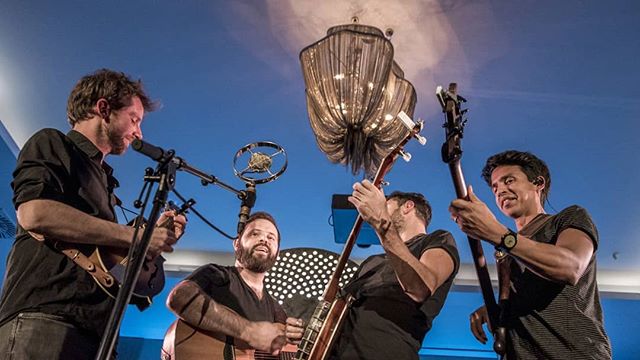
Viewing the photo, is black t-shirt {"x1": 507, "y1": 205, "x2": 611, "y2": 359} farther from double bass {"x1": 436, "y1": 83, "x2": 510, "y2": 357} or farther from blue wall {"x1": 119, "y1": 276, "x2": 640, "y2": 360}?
blue wall {"x1": 119, "y1": 276, "x2": 640, "y2": 360}

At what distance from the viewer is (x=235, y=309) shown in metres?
3.35

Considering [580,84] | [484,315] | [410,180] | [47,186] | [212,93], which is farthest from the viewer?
[410,180]

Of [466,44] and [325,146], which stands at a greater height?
[466,44]

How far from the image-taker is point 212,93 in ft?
14.8

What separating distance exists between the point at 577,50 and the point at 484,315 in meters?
2.05

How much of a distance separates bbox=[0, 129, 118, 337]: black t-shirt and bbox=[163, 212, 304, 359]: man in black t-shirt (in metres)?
0.93

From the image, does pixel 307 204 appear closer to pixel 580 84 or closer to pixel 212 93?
pixel 212 93

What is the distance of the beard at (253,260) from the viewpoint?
3646 millimetres

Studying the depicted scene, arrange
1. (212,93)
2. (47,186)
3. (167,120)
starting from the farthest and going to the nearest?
1. (167,120)
2. (212,93)
3. (47,186)

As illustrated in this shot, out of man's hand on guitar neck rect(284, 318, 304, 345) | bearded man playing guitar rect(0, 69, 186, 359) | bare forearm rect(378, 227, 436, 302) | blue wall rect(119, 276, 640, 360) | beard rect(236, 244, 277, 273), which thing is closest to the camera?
bearded man playing guitar rect(0, 69, 186, 359)

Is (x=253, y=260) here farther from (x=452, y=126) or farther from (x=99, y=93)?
(x=452, y=126)

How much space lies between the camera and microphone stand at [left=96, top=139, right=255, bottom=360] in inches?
70.8

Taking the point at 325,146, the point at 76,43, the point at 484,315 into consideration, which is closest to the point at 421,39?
the point at 325,146

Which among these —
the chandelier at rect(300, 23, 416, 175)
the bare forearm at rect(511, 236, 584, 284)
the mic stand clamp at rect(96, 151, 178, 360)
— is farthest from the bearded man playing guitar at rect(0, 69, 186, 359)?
the bare forearm at rect(511, 236, 584, 284)
